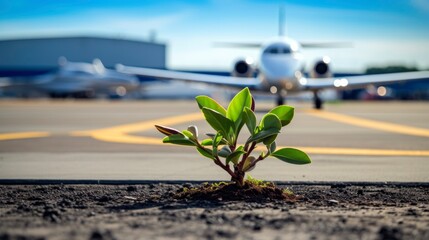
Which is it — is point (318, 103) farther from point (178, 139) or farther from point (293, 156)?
point (178, 139)

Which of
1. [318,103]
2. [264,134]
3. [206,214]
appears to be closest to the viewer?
[206,214]

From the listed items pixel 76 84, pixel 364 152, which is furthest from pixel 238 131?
pixel 76 84

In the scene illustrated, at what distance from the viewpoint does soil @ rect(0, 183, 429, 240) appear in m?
3.38

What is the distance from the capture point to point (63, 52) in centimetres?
9862

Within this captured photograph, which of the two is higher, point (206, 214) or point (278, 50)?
point (278, 50)

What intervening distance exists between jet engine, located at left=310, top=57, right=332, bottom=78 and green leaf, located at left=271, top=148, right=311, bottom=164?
1272 inches

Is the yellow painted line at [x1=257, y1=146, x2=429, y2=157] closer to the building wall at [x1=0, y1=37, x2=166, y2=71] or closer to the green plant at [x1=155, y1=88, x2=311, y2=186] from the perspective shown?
the green plant at [x1=155, y1=88, x2=311, y2=186]

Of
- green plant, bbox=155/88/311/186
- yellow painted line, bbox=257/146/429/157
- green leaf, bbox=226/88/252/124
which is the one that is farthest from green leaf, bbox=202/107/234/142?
yellow painted line, bbox=257/146/429/157

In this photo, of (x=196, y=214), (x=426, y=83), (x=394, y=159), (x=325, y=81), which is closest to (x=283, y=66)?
(x=325, y=81)

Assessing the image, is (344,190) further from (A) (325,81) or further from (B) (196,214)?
(A) (325,81)

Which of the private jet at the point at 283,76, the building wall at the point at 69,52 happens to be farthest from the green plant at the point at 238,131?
the building wall at the point at 69,52

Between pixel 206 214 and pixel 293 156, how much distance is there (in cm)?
110

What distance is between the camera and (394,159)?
8.48m

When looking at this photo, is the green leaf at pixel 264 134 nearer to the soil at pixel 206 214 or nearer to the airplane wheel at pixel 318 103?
the soil at pixel 206 214
